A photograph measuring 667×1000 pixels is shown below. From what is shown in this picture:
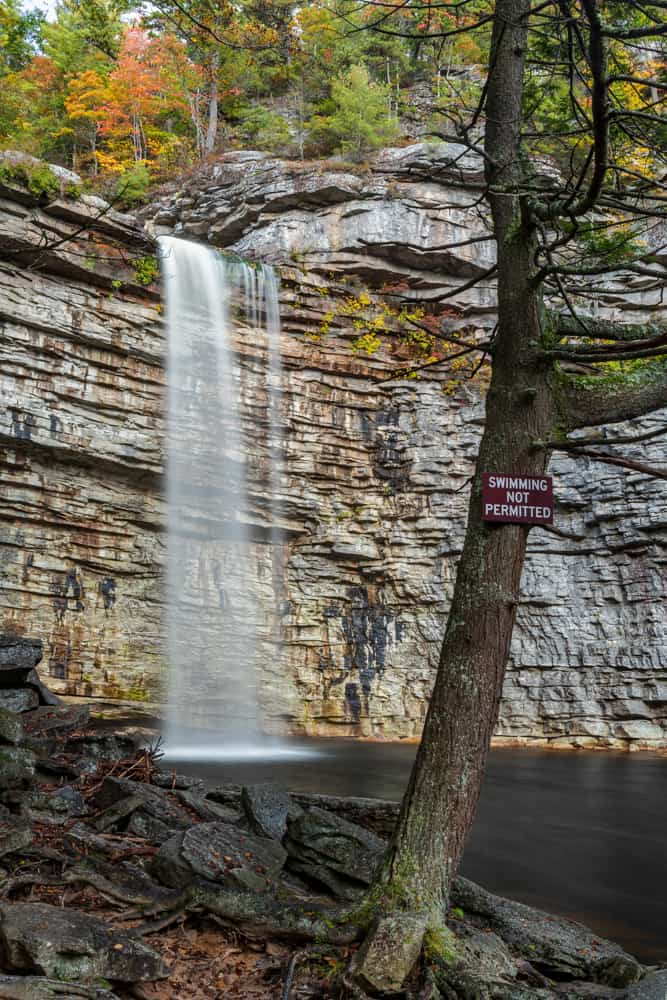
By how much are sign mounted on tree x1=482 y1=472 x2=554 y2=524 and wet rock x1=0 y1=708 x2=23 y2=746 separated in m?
4.13

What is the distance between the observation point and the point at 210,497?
17109 millimetres

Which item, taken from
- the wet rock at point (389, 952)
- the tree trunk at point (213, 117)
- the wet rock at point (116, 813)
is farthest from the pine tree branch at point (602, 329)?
the tree trunk at point (213, 117)

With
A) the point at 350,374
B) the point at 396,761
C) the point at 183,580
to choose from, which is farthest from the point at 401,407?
the point at 396,761

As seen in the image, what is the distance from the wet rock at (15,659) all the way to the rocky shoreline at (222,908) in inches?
76.3

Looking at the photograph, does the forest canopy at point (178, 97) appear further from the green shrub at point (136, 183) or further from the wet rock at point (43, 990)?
the wet rock at point (43, 990)

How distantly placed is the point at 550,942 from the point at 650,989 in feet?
2.27

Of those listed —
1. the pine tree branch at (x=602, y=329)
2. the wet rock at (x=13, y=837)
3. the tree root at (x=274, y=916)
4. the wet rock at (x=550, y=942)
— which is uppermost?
the pine tree branch at (x=602, y=329)

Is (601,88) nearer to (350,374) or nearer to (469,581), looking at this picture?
(469,581)

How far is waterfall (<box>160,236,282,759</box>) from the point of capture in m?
16.7

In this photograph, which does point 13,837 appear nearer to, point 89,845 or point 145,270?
point 89,845

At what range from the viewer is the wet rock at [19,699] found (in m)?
7.61

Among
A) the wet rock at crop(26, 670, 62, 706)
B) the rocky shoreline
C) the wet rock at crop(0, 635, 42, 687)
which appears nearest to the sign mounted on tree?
the rocky shoreline

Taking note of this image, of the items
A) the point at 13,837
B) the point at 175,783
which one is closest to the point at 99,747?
the point at 175,783

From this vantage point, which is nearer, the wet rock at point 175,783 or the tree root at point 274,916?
the tree root at point 274,916
